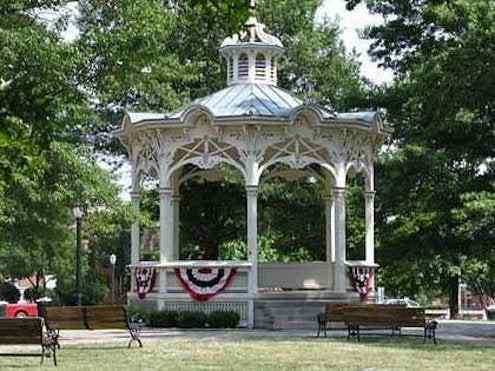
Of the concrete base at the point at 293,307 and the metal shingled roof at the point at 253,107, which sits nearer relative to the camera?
the concrete base at the point at 293,307

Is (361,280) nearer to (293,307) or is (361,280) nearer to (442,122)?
(293,307)

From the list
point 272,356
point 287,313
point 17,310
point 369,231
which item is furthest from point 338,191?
point 17,310

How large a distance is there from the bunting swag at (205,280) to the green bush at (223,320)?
705mm

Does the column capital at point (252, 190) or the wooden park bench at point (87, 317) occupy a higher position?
the column capital at point (252, 190)

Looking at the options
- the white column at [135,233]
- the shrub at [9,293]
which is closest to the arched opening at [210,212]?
the white column at [135,233]

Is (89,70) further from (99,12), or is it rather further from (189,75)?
(189,75)

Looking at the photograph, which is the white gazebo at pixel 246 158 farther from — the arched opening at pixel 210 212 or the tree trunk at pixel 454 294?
→ the tree trunk at pixel 454 294

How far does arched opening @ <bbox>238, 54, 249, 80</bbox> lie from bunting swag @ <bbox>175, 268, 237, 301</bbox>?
6.40m

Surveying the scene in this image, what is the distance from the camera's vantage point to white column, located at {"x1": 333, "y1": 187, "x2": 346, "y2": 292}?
2838 centimetres

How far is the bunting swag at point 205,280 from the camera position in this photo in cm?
2772

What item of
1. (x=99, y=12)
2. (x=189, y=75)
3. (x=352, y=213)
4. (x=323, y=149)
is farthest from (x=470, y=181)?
(x=352, y=213)

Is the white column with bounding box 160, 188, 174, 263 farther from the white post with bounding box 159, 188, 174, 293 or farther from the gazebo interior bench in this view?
the gazebo interior bench

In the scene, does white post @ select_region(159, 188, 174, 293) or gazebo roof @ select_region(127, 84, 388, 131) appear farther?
white post @ select_region(159, 188, 174, 293)

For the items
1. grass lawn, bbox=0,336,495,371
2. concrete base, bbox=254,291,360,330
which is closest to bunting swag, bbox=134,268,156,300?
concrete base, bbox=254,291,360,330
